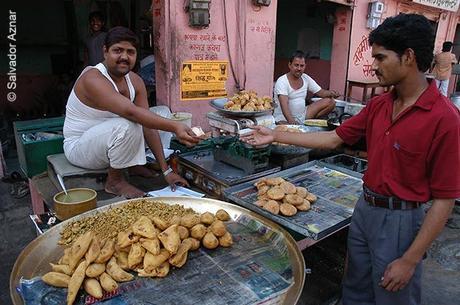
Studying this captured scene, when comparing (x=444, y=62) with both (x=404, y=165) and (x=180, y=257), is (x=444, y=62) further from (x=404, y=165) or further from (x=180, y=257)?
(x=180, y=257)

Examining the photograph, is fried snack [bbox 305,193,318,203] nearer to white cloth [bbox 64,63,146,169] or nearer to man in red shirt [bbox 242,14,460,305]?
man in red shirt [bbox 242,14,460,305]

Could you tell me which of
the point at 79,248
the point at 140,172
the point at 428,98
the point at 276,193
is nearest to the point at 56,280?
the point at 79,248

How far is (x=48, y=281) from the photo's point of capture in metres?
1.58

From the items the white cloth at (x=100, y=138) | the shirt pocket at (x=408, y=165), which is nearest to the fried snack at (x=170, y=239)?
the shirt pocket at (x=408, y=165)

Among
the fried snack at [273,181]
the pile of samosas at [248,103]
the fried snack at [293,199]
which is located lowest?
the fried snack at [293,199]

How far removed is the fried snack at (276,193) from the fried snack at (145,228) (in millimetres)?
914

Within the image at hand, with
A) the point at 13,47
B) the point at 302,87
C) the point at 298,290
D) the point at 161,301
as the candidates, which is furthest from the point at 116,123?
the point at 13,47

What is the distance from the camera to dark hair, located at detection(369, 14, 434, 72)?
1710mm

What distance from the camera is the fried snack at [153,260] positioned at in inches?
65.6

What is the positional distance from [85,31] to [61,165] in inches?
207

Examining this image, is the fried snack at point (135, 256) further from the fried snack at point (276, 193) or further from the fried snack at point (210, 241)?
the fried snack at point (276, 193)

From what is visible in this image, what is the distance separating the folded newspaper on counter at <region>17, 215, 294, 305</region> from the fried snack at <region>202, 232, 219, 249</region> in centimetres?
3

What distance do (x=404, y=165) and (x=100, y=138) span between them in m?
2.23

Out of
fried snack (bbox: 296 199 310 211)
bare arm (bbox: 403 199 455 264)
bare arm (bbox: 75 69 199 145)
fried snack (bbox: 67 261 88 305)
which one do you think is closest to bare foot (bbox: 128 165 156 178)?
bare arm (bbox: 75 69 199 145)
